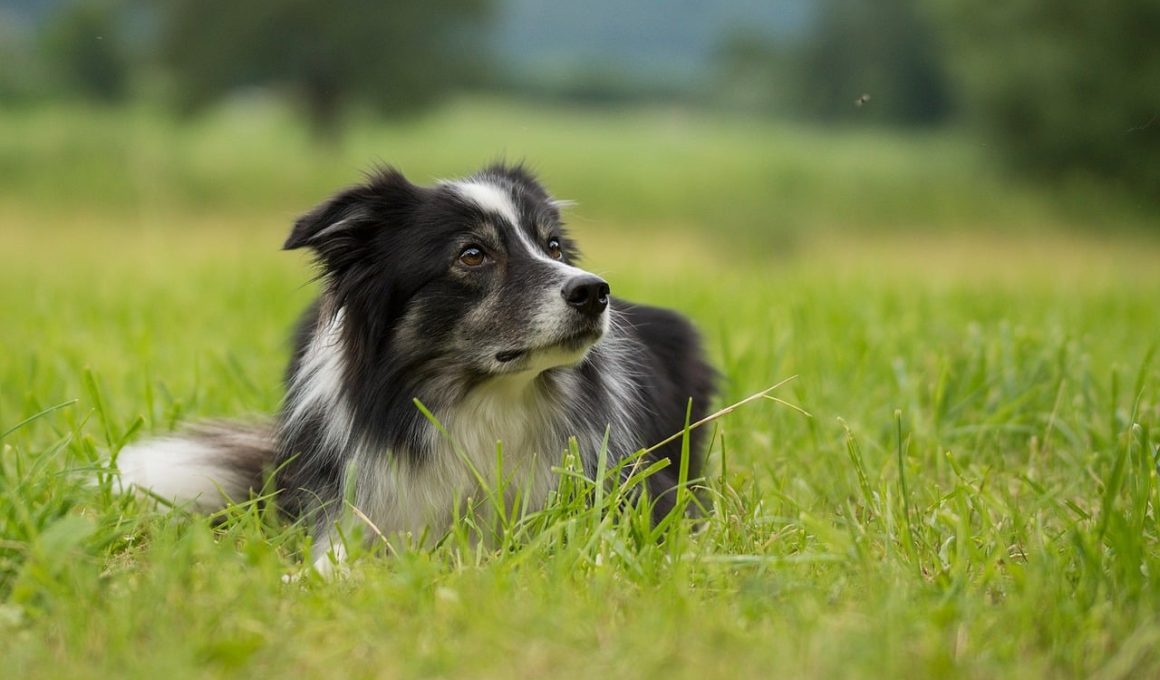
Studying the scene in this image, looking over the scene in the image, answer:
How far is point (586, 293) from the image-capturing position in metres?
2.96

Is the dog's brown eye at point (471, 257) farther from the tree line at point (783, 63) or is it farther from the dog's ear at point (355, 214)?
the tree line at point (783, 63)

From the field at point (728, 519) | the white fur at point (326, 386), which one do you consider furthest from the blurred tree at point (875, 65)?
the white fur at point (326, 386)

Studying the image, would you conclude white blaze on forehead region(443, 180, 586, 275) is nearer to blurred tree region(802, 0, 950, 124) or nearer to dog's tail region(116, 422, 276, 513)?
dog's tail region(116, 422, 276, 513)

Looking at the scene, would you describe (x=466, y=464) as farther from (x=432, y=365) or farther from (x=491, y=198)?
(x=491, y=198)

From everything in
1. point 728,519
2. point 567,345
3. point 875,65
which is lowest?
point 728,519

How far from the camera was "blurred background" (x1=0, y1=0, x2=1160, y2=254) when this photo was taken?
14398 mm

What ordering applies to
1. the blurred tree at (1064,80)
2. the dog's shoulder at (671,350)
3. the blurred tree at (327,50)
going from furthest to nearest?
the blurred tree at (327,50), the blurred tree at (1064,80), the dog's shoulder at (671,350)

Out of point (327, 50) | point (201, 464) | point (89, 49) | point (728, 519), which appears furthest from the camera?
point (89, 49)

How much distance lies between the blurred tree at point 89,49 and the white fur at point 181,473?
16879mm

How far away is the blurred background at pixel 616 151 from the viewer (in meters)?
14.4

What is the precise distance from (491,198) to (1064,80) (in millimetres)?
11832

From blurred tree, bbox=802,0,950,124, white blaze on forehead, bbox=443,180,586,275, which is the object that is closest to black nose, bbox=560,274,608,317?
white blaze on forehead, bbox=443,180,586,275

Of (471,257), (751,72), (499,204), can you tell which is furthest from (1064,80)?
(471,257)

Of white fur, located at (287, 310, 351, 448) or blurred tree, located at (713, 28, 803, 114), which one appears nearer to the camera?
white fur, located at (287, 310, 351, 448)
